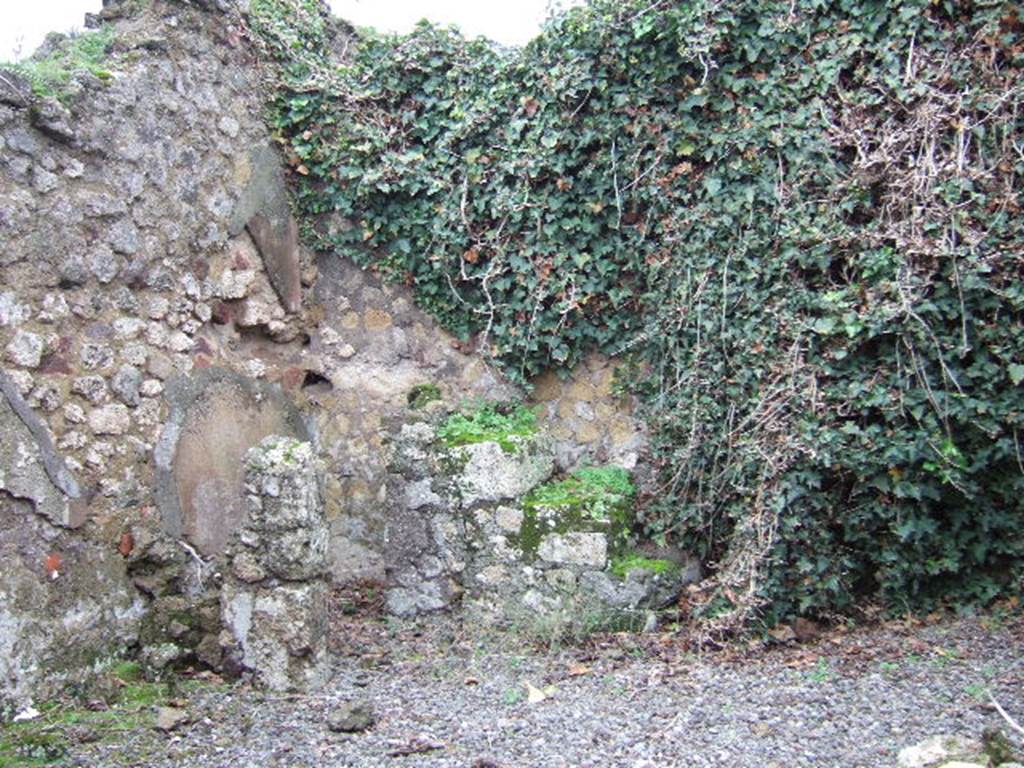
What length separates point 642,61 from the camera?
5191 mm

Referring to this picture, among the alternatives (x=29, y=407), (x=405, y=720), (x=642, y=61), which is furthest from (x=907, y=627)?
(x=29, y=407)

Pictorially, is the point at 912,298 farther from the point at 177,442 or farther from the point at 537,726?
the point at 177,442

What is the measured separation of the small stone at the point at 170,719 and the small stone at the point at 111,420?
4.52 ft

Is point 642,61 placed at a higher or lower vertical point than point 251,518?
higher

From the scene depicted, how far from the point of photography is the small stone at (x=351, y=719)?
3.60 meters

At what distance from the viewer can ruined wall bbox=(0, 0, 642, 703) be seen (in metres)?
4.07

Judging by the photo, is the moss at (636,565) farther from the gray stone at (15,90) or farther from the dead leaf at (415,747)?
the gray stone at (15,90)

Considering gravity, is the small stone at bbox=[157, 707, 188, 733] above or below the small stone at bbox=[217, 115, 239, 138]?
below

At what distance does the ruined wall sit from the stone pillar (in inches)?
→ 14.2

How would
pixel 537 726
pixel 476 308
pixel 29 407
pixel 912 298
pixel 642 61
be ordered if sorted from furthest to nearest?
pixel 476 308, pixel 642 61, pixel 912 298, pixel 29 407, pixel 537 726

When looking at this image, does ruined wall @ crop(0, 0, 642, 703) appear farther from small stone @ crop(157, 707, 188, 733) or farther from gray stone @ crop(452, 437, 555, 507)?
small stone @ crop(157, 707, 188, 733)

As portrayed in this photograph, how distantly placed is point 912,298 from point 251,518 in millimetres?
3223

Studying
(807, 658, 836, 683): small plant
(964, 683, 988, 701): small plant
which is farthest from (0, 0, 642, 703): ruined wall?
(964, 683, 988, 701): small plant

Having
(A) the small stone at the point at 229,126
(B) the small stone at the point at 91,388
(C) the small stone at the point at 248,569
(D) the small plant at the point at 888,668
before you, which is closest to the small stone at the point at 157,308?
(B) the small stone at the point at 91,388
